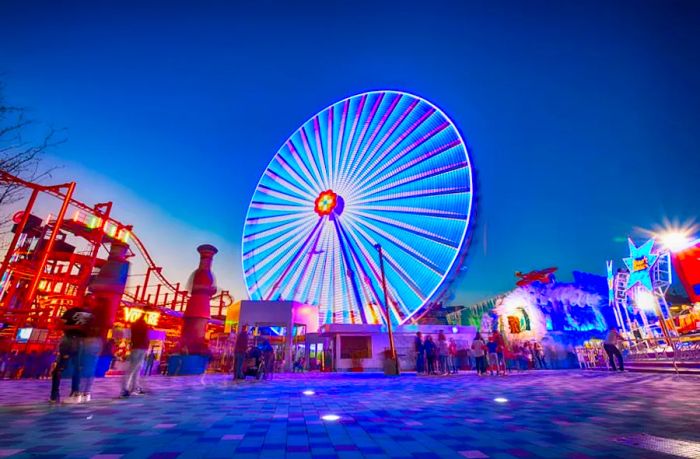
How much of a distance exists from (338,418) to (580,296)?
27632 millimetres

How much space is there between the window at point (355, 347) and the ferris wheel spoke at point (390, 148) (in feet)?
39.3

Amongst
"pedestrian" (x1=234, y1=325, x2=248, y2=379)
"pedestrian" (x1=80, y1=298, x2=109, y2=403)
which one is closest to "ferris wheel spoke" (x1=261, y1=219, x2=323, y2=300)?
"pedestrian" (x1=234, y1=325, x2=248, y2=379)

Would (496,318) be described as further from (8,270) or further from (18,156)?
(8,270)

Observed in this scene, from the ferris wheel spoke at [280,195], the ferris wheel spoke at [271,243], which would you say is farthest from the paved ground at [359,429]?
the ferris wheel spoke at [280,195]

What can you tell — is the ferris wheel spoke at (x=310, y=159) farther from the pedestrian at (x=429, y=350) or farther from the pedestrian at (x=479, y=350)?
the pedestrian at (x=479, y=350)

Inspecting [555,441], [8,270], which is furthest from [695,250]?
[8,270]

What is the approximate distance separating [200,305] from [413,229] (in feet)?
49.3

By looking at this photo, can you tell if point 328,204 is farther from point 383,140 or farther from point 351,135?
point 383,140

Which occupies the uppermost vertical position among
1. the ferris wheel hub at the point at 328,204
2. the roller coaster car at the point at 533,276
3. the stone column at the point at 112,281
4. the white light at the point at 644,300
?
the ferris wheel hub at the point at 328,204

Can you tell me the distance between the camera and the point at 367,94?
26156 mm

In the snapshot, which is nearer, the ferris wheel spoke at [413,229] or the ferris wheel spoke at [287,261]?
the ferris wheel spoke at [413,229]

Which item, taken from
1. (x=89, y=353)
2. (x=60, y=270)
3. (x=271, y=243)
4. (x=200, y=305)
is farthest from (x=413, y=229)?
(x=60, y=270)

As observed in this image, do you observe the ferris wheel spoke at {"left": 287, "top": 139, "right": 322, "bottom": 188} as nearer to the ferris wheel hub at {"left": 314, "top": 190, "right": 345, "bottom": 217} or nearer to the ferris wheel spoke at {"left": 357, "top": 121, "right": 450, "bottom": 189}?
the ferris wheel hub at {"left": 314, "top": 190, "right": 345, "bottom": 217}

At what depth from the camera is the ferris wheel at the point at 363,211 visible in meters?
20.3
